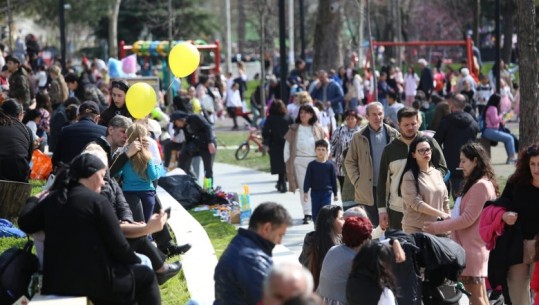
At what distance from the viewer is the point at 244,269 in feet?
23.0

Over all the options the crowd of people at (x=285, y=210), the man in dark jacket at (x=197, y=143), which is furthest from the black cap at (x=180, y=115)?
the crowd of people at (x=285, y=210)

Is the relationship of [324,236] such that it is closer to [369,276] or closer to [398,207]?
[369,276]

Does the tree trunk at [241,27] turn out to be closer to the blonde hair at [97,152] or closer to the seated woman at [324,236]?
the seated woman at [324,236]

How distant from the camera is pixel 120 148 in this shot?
11500 millimetres

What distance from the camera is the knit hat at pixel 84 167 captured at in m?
7.76

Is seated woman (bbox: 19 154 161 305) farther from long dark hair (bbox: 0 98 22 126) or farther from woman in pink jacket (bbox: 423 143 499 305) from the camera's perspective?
long dark hair (bbox: 0 98 22 126)

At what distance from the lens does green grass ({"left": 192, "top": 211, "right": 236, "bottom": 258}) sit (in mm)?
14073

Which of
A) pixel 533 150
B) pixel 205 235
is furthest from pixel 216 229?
pixel 533 150

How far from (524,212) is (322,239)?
1755mm

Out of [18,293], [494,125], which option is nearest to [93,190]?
[18,293]

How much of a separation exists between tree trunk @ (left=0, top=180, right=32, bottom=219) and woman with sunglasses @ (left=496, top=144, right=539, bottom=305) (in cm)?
619

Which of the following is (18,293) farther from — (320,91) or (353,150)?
(320,91)

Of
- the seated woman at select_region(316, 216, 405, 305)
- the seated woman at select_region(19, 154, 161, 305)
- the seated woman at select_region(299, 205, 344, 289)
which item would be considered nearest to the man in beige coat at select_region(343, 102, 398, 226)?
the seated woman at select_region(299, 205, 344, 289)

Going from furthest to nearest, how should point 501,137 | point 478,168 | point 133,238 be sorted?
point 501,137 → point 478,168 → point 133,238
